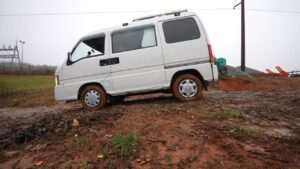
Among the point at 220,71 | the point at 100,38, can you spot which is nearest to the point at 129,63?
the point at 100,38

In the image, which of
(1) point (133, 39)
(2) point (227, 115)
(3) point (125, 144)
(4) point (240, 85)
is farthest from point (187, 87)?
(4) point (240, 85)

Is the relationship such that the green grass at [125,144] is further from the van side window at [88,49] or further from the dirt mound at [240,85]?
the dirt mound at [240,85]

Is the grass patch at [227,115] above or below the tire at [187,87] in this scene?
below

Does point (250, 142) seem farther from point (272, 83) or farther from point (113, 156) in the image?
point (272, 83)

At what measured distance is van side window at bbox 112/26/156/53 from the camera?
704cm

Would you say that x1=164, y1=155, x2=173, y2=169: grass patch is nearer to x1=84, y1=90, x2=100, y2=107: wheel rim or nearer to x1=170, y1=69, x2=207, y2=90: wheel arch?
x1=170, y1=69, x2=207, y2=90: wheel arch

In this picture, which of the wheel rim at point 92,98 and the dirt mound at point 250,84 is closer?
the wheel rim at point 92,98

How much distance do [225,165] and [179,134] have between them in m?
1.10

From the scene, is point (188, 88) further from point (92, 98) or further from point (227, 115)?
point (92, 98)

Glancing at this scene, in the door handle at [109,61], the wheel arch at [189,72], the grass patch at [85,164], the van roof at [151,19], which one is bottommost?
the grass patch at [85,164]

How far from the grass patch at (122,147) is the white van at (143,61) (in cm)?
299

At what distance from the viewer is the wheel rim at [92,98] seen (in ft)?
24.1

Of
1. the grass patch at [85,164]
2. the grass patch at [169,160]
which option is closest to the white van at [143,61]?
the grass patch at [169,160]

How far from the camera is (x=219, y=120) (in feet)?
17.0
